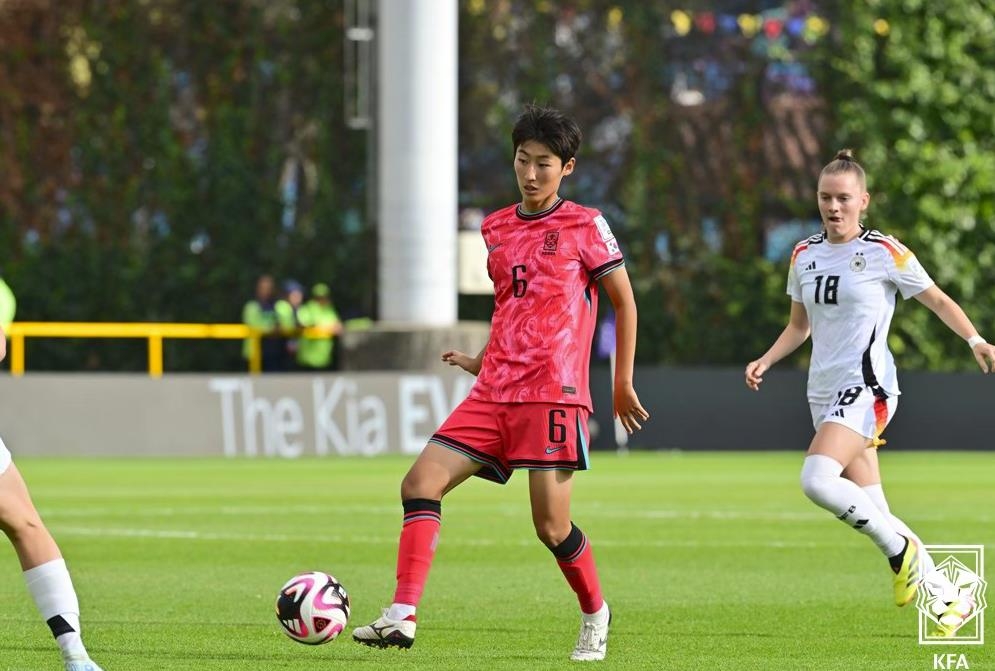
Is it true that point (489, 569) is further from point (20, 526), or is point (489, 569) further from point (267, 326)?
point (267, 326)

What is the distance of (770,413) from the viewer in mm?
25203

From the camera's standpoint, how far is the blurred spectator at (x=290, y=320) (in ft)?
90.0

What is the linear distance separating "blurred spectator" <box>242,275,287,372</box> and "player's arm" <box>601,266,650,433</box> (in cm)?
1929

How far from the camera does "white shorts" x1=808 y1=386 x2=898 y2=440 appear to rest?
30.1 feet

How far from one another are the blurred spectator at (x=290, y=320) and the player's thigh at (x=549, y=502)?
1943cm

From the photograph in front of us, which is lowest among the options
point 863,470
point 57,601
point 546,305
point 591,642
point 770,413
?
point 770,413

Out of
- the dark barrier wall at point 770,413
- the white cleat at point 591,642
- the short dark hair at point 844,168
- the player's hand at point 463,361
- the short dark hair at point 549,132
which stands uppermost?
the short dark hair at point 549,132

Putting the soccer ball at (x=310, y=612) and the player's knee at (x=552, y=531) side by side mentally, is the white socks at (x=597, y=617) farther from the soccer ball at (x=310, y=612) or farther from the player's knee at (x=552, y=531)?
the soccer ball at (x=310, y=612)

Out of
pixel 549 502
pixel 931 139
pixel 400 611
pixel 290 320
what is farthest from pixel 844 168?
pixel 931 139

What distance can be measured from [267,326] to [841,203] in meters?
19.2

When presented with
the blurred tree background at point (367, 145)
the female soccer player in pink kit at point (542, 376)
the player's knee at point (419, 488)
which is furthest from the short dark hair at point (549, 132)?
the blurred tree background at point (367, 145)

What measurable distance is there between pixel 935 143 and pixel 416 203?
25.7 feet

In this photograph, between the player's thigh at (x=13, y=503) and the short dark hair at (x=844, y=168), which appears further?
the short dark hair at (x=844, y=168)

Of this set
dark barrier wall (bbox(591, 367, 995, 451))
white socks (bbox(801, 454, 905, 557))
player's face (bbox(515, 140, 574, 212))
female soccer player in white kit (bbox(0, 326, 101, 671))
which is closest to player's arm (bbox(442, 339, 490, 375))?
player's face (bbox(515, 140, 574, 212))
